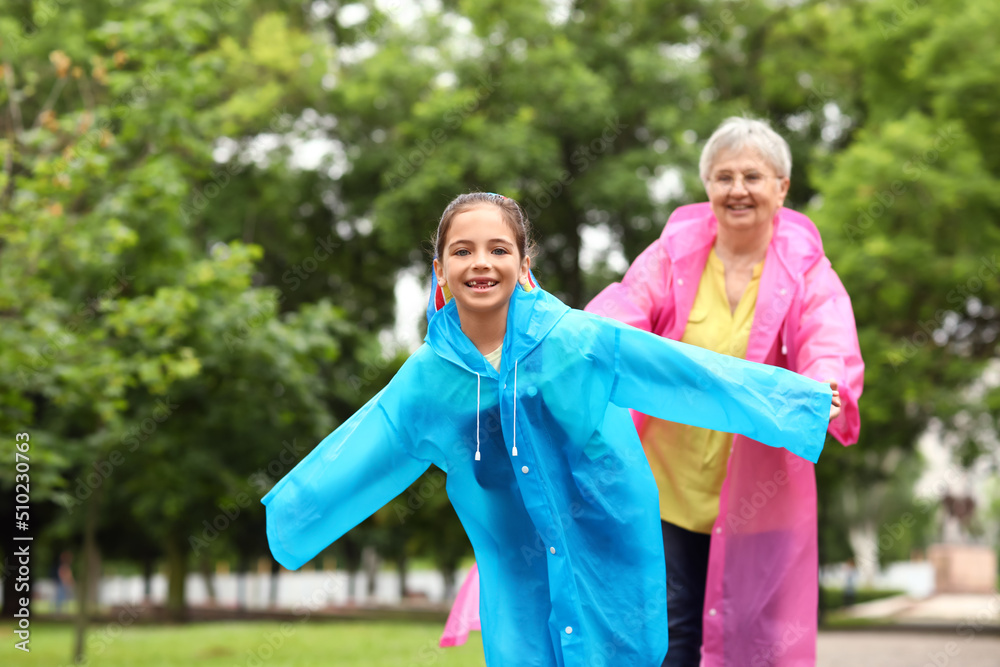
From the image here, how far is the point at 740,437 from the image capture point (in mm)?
3785

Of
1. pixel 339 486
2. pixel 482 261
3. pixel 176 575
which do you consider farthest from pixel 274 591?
pixel 482 261

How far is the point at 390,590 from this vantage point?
49594mm

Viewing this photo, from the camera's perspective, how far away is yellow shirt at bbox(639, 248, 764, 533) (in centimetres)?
389

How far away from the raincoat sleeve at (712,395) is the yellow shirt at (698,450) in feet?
1.94

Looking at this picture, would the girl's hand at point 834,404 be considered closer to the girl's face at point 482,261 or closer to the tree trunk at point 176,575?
the girl's face at point 482,261

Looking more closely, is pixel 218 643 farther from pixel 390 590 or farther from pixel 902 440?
pixel 390 590

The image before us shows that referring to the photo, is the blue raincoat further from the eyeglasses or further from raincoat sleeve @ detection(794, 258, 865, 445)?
the eyeglasses

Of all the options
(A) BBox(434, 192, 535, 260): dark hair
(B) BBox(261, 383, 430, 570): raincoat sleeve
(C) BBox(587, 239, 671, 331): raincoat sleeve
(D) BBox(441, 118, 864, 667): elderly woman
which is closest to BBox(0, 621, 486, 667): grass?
(D) BBox(441, 118, 864, 667): elderly woman

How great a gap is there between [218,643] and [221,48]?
9.42 m

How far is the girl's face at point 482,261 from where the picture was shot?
3150 mm

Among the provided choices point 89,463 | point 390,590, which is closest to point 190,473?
point 89,463

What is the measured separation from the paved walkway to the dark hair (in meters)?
9.97

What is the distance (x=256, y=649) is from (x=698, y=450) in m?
12.1

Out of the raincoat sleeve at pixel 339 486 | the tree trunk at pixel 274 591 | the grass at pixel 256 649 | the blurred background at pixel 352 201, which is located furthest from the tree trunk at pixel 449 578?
the raincoat sleeve at pixel 339 486
